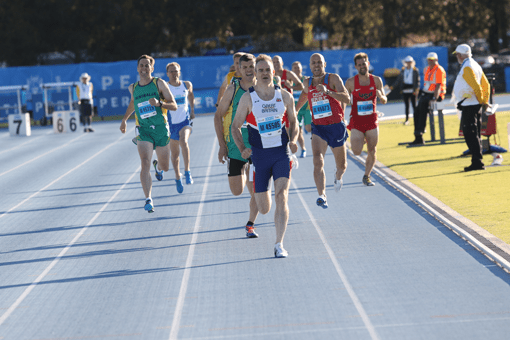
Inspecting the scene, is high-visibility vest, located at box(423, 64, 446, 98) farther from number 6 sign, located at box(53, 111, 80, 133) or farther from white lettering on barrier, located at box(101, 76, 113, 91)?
white lettering on barrier, located at box(101, 76, 113, 91)

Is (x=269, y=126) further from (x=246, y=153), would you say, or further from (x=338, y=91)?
(x=338, y=91)

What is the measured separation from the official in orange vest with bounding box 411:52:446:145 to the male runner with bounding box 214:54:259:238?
7974 millimetres

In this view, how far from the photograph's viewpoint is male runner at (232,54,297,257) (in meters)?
6.82

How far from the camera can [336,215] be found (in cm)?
900

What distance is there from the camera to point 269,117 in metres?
6.84

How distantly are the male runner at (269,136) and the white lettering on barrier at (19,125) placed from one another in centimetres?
2052

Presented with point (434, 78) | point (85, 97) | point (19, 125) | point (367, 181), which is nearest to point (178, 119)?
point (367, 181)

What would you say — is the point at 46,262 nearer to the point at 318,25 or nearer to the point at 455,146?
the point at 455,146

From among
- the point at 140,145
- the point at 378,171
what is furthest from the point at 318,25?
the point at 140,145

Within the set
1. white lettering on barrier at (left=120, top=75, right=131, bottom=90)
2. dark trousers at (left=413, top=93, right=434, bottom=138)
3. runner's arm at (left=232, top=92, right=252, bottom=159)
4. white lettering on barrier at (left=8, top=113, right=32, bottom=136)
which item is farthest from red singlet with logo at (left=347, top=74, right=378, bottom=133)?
white lettering on barrier at (left=120, top=75, right=131, bottom=90)

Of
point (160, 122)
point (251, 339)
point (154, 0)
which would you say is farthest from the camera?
point (154, 0)

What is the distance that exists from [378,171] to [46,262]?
22.3 ft

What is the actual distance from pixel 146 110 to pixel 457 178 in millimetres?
5083

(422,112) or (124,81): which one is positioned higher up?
(124,81)
